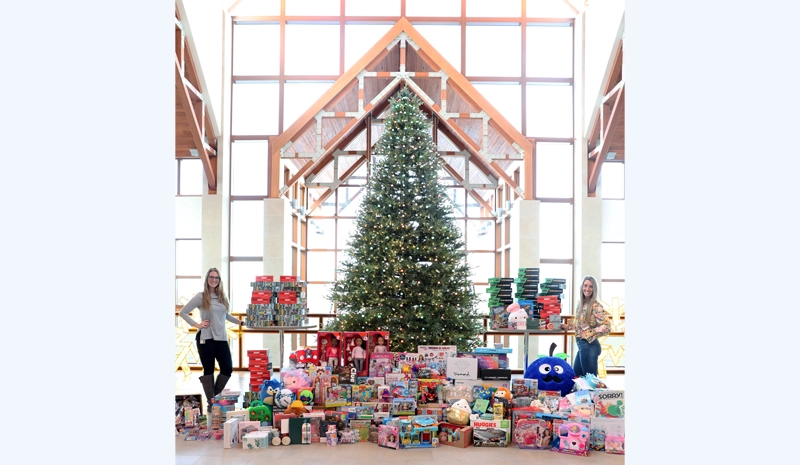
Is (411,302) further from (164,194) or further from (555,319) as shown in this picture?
(164,194)

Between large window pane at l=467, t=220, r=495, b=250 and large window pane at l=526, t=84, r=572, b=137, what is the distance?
2685 millimetres

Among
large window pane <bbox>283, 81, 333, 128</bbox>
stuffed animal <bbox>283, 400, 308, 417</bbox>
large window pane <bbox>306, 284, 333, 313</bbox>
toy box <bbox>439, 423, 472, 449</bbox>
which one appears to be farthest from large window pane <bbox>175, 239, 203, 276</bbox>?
toy box <bbox>439, 423, 472, 449</bbox>

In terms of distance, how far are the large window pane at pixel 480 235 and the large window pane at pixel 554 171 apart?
7.52ft

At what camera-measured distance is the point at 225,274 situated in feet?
38.8

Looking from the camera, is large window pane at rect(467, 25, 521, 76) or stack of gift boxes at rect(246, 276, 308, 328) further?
large window pane at rect(467, 25, 521, 76)

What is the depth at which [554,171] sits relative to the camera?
39.9 feet

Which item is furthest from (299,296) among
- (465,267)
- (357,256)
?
(465,267)

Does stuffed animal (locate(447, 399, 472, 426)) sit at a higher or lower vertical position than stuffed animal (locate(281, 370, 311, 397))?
lower

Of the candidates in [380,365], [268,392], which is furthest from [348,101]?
[268,392]

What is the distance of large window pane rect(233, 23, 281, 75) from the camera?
40.6ft

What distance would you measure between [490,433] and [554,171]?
25.1 feet

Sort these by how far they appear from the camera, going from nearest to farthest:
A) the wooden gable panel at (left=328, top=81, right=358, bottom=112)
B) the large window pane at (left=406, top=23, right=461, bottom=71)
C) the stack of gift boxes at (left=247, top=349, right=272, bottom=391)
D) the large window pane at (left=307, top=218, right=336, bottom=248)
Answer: the stack of gift boxes at (left=247, top=349, right=272, bottom=391) → the wooden gable panel at (left=328, top=81, right=358, bottom=112) → the large window pane at (left=406, top=23, right=461, bottom=71) → the large window pane at (left=307, top=218, right=336, bottom=248)

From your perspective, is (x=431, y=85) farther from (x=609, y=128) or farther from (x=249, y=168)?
(x=249, y=168)

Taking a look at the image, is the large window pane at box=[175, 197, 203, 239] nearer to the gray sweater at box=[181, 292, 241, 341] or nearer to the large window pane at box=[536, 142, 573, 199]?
the gray sweater at box=[181, 292, 241, 341]
